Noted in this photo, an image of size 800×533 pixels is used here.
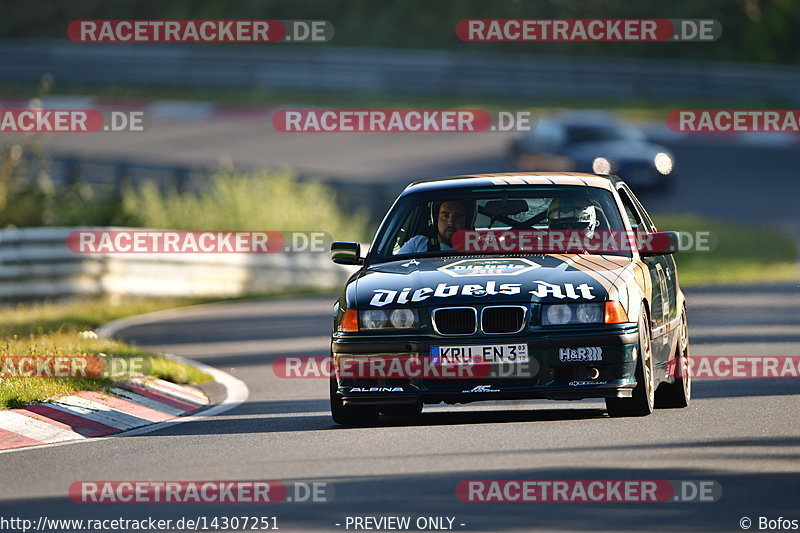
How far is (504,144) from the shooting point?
3900 cm

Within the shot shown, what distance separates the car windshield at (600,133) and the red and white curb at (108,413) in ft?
68.6

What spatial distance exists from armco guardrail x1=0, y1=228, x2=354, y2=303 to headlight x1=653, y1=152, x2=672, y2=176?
902 cm

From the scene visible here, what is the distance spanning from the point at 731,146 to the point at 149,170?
1347 centimetres

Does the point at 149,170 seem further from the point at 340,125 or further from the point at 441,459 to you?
the point at 441,459

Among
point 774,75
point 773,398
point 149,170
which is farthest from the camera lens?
point 774,75

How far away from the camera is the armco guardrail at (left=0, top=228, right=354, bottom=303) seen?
878 inches

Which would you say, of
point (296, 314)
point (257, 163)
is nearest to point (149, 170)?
point (257, 163)

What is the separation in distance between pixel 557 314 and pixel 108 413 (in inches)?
136

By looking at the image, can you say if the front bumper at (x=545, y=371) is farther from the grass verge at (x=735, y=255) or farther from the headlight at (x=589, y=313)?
the grass verge at (x=735, y=255)

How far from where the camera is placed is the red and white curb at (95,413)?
34.6ft

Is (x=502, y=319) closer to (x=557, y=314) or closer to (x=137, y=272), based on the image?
(x=557, y=314)

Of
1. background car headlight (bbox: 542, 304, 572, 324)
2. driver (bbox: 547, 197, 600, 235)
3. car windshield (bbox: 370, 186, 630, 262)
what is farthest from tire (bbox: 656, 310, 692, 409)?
background car headlight (bbox: 542, 304, 572, 324)

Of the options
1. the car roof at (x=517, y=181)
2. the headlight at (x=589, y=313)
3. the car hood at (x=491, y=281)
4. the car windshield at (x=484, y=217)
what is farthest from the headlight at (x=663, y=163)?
the headlight at (x=589, y=313)

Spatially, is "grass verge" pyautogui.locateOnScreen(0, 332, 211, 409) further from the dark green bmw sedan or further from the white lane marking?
the dark green bmw sedan
